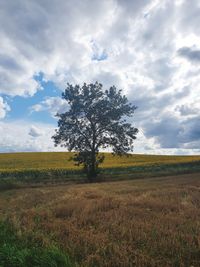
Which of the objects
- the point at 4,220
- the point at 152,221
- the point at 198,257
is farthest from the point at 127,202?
the point at 198,257

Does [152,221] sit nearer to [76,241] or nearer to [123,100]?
[76,241]

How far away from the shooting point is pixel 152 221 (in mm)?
10898

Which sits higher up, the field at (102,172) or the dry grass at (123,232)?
the field at (102,172)

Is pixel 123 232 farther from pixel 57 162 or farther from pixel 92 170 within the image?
pixel 57 162

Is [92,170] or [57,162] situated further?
[57,162]

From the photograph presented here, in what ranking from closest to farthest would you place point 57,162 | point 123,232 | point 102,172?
point 123,232 < point 102,172 < point 57,162

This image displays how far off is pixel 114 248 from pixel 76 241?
4.28 feet

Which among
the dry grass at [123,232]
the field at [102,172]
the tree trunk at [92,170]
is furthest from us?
the field at [102,172]

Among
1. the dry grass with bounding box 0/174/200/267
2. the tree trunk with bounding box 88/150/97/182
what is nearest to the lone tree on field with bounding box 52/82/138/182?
the tree trunk with bounding box 88/150/97/182

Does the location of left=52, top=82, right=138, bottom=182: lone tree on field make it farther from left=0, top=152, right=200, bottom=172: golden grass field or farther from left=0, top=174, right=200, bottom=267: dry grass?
left=0, top=174, right=200, bottom=267: dry grass

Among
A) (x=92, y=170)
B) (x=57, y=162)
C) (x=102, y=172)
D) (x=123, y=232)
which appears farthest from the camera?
(x=57, y=162)

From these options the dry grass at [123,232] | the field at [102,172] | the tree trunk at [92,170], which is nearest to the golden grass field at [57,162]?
the field at [102,172]

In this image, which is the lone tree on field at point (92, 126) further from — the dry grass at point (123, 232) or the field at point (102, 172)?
the dry grass at point (123, 232)

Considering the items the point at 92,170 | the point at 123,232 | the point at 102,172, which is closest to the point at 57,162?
the point at 102,172
